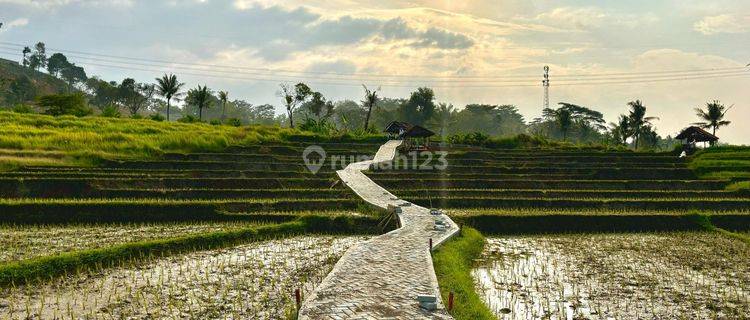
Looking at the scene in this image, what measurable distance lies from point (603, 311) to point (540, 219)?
25.6 ft

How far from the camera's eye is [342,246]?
12734 mm

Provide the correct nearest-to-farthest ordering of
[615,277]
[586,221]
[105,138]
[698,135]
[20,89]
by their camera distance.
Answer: [615,277] < [586,221] < [105,138] < [698,135] < [20,89]

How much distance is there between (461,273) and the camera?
977 cm

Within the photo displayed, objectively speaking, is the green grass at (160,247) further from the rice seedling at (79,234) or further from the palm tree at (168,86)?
the palm tree at (168,86)

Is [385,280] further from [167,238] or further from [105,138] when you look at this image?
[105,138]

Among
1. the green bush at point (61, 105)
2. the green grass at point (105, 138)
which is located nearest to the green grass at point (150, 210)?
the green grass at point (105, 138)

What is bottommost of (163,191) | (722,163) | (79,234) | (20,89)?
(79,234)

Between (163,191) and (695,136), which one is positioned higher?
(695,136)

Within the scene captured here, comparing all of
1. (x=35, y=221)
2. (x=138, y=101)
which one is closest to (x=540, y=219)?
(x=35, y=221)

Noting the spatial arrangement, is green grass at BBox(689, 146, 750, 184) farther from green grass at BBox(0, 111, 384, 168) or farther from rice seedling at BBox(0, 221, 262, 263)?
green grass at BBox(0, 111, 384, 168)

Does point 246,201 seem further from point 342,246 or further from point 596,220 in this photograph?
point 596,220

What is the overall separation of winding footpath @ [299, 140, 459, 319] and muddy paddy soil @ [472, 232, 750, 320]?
123 cm

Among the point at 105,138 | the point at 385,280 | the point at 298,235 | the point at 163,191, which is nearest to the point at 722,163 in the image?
the point at 298,235

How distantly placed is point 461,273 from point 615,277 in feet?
10.6
